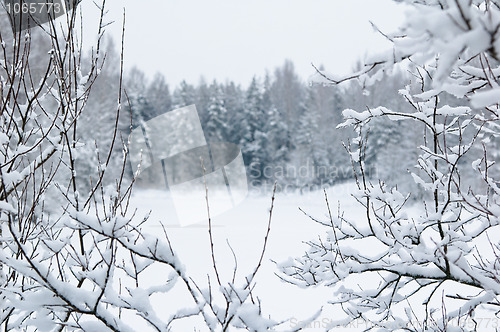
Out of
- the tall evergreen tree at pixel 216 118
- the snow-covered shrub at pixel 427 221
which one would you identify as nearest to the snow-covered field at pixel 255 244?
the snow-covered shrub at pixel 427 221

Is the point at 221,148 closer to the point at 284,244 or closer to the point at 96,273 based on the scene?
the point at 284,244

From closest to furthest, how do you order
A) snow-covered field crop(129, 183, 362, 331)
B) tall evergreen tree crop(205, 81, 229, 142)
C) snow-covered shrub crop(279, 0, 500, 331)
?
snow-covered shrub crop(279, 0, 500, 331) → snow-covered field crop(129, 183, 362, 331) → tall evergreen tree crop(205, 81, 229, 142)

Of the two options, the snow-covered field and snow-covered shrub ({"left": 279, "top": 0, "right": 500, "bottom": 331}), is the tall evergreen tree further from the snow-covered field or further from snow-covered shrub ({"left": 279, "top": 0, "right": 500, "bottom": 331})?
snow-covered shrub ({"left": 279, "top": 0, "right": 500, "bottom": 331})

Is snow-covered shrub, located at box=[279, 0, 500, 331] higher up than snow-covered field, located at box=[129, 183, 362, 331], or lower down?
higher up

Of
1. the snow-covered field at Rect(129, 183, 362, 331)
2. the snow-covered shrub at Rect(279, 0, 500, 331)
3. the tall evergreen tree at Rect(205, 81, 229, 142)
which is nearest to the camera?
the snow-covered shrub at Rect(279, 0, 500, 331)

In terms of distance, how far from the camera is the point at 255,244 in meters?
15.7

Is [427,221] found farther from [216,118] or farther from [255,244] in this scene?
[216,118]

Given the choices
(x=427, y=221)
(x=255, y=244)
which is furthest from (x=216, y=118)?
(x=427, y=221)

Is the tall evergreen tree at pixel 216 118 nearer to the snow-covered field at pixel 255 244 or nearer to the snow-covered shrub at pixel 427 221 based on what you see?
the snow-covered field at pixel 255 244

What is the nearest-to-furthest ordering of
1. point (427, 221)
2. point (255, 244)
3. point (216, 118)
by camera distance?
1. point (427, 221)
2. point (255, 244)
3. point (216, 118)

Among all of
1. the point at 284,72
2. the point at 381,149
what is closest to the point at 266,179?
the point at 381,149

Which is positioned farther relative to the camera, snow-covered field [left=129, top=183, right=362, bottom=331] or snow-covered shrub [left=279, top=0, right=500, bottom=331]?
snow-covered field [left=129, top=183, right=362, bottom=331]

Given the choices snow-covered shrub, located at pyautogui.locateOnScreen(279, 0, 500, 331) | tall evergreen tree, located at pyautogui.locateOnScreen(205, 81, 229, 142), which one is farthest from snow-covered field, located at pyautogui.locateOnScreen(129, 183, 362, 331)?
tall evergreen tree, located at pyautogui.locateOnScreen(205, 81, 229, 142)

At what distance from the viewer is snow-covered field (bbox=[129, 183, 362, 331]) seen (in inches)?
368
